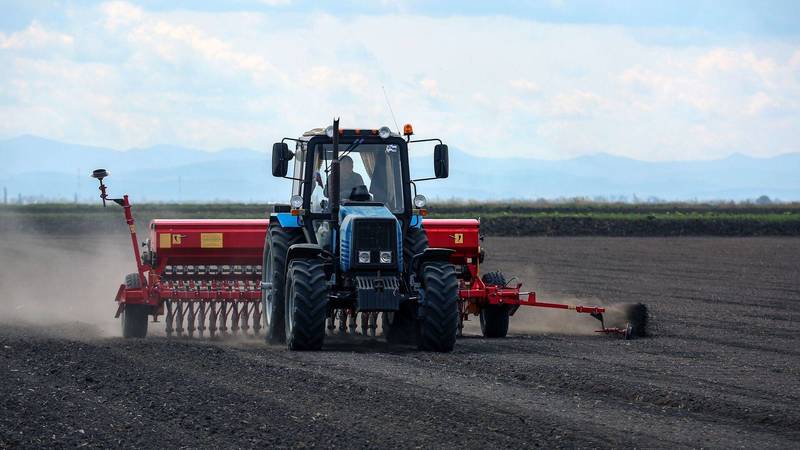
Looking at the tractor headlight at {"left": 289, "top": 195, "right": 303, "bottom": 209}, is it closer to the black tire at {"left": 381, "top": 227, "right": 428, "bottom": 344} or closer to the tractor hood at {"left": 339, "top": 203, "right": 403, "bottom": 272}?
the tractor hood at {"left": 339, "top": 203, "right": 403, "bottom": 272}

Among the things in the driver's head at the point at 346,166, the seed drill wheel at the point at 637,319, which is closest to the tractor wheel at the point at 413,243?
the driver's head at the point at 346,166

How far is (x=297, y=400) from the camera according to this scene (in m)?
10.7

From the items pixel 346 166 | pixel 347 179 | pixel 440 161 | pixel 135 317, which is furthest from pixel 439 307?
pixel 135 317

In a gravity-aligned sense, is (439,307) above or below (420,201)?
below

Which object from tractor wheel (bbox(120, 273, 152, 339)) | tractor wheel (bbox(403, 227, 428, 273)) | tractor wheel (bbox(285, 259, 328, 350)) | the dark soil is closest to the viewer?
the dark soil

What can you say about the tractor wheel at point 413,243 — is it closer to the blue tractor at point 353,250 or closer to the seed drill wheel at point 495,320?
the blue tractor at point 353,250

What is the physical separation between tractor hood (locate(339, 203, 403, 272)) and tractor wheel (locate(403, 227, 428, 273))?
57 cm

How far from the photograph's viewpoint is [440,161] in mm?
14836

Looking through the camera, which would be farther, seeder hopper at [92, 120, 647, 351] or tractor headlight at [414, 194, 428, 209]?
tractor headlight at [414, 194, 428, 209]

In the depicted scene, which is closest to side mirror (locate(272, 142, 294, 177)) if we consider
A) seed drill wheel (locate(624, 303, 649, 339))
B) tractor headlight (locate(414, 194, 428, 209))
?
tractor headlight (locate(414, 194, 428, 209))

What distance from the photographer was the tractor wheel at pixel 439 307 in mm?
14062

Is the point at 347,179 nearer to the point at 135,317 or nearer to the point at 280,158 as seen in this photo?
the point at 280,158

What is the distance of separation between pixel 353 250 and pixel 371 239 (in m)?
0.24

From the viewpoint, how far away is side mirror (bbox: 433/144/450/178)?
1483 centimetres
